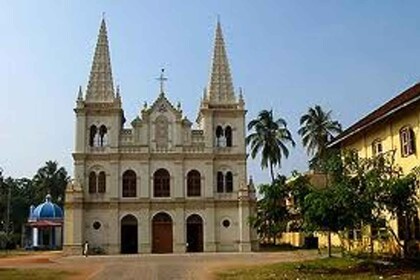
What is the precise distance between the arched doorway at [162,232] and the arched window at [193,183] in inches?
118

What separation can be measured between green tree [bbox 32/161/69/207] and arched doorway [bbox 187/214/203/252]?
48883 mm

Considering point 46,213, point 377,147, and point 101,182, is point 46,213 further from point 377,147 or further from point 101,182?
point 377,147

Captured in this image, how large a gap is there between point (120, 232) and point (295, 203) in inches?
981

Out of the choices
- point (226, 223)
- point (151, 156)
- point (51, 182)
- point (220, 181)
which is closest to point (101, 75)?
point (151, 156)

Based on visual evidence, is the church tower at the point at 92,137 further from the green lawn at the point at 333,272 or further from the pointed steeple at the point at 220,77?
the green lawn at the point at 333,272

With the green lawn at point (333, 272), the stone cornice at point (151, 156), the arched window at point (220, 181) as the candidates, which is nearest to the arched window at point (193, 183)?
the stone cornice at point (151, 156)

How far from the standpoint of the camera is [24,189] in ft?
343

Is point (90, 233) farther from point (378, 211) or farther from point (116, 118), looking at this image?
point (378, 211)

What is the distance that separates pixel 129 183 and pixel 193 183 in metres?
5.59

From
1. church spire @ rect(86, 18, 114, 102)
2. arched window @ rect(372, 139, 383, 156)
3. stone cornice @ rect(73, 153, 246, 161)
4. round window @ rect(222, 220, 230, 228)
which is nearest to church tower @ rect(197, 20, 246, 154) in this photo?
stone cornice @ rect(73, 153, 246, 161)

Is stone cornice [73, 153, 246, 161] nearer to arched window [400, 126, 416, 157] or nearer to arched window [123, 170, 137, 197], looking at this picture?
arched window [123, 170, 137, 197]

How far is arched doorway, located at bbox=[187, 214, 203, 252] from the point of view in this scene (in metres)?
54.1

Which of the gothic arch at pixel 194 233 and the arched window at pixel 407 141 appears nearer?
the arched window at pixel 407 141

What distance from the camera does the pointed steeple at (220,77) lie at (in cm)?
5688
